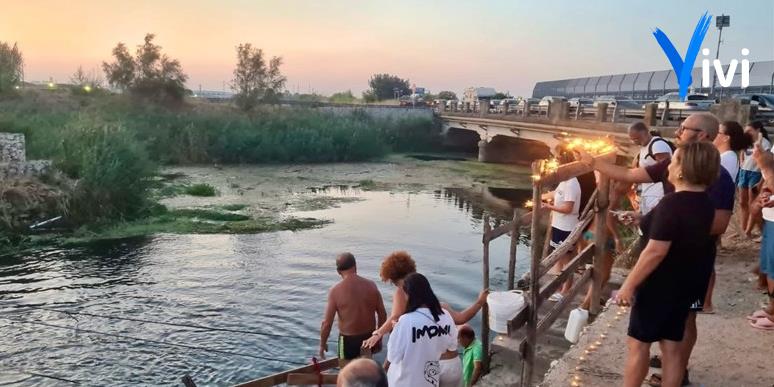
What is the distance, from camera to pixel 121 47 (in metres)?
43.9

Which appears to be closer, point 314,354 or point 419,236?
point 314,354

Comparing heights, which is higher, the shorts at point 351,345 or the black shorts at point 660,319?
the black shorts at point 660,319

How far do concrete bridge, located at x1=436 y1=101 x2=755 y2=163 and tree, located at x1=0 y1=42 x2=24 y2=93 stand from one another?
2971cm

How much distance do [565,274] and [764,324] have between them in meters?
1.81

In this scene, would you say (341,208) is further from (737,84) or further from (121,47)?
(737,84)

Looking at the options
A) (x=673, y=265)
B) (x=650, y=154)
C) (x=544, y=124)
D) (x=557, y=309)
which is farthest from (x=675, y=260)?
(x=544, y=124)

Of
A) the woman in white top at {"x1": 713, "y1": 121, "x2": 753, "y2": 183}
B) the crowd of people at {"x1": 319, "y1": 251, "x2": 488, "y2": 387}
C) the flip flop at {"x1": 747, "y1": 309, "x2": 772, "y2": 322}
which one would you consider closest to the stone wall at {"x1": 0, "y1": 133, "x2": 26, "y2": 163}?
the crowd of people at {"x1": 319, "y1": 251, "x2": 488, "y2": 387}

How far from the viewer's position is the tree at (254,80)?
4479cm

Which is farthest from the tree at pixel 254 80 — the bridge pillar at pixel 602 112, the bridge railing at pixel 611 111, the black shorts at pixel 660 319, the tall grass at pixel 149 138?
the black shorts at pixel 660 319

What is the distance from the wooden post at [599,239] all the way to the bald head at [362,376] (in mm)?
3769

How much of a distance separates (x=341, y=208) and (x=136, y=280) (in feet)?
32.6

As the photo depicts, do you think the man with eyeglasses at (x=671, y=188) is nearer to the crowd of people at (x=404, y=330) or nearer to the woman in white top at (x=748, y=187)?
the crowd of people at (x=404, y=330)

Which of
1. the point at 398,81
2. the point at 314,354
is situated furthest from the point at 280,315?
the point at 398,81

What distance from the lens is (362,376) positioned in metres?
2.43
